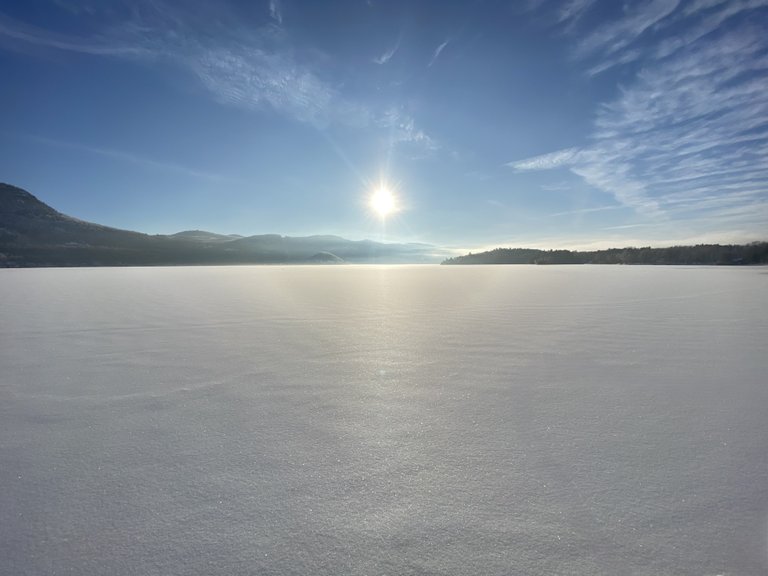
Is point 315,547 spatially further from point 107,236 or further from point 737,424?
point 107,236

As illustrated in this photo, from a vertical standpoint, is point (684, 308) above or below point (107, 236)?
below

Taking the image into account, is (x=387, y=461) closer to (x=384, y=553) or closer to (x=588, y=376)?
(x=384, y=553)

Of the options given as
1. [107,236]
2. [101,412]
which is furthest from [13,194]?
[101,412]

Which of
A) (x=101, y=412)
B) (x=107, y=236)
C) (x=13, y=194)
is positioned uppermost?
(x=13, y=194)

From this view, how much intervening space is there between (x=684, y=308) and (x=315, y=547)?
7.97 m

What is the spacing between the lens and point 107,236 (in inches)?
3947

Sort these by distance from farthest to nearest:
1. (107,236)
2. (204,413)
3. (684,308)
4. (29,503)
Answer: (107,236)
(684,308)
(204,413)
(29,503)

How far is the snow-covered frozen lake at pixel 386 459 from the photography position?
125 centimetres

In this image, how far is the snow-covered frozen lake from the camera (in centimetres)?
125

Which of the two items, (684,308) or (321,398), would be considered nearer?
(321,398)

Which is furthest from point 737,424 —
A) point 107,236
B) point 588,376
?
point 107,236

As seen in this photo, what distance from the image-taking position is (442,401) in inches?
102

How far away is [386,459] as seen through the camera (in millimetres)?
1827

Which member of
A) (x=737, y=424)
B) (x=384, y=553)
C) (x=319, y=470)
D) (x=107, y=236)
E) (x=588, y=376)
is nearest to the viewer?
(x=384, y=553)
